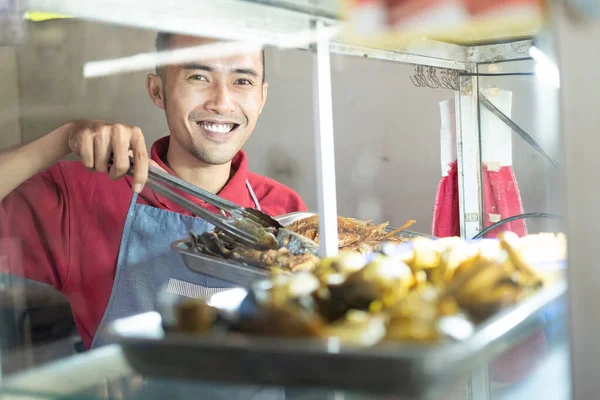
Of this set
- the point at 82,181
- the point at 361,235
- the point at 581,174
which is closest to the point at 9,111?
the point at 82,181

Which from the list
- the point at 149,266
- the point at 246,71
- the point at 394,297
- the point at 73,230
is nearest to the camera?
the point at 394,297

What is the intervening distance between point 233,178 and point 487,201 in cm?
36

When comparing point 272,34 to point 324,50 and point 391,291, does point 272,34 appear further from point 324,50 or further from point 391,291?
point 391,291

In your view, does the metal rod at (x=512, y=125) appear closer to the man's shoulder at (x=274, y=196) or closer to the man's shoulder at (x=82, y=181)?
the man's shoulder at (x=274, y=196)

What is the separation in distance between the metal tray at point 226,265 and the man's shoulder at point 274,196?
0.01m

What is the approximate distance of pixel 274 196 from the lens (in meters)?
0.87

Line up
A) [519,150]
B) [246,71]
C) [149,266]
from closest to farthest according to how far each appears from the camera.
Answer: [519,150] → [246,71] → [149,266]

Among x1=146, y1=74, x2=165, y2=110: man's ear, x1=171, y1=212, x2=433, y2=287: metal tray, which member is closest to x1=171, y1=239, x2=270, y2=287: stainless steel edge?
x1=171, y1=212, x2=433, y2=287: metal tray

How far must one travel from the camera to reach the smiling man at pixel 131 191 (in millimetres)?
848

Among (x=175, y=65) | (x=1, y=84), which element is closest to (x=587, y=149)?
(x=175, y=65)

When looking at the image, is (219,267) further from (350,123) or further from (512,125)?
(512,125)

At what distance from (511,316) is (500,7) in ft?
0.92

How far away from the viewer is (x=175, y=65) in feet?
2.83

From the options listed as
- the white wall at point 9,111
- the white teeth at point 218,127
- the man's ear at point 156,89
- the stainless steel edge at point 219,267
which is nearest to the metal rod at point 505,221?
the stainless steel edge at point 219,267
